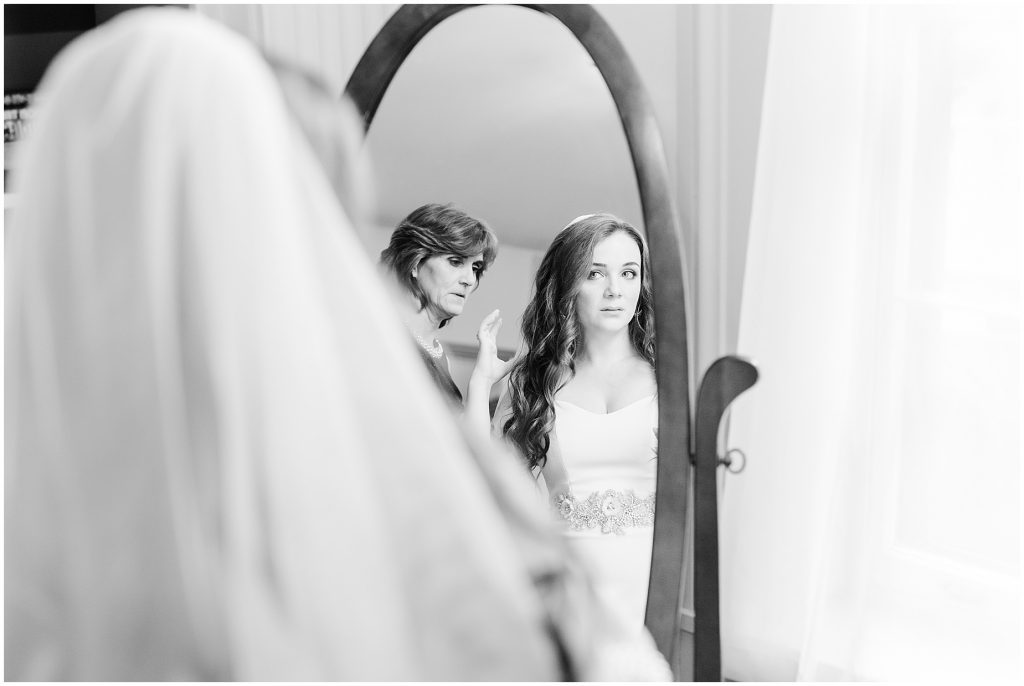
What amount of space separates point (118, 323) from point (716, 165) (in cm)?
72

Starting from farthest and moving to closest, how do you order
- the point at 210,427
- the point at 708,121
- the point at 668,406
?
the point at 708,121 < the point at 668,406 < the point at 210,427

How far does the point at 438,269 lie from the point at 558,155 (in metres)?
0.19

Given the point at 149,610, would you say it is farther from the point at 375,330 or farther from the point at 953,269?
the point at 953,269

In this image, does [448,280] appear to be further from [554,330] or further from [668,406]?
[668,406]

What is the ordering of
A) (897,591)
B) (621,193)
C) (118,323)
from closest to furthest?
(118,323)
(621,193)
(897,591)

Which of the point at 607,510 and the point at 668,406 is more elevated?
the point at 668,406

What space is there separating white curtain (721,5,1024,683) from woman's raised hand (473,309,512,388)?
1.01 feet

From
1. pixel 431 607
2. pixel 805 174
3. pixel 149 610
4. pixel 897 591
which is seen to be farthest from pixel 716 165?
pixel 149 610

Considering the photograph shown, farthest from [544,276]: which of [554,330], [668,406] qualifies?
[668,406]

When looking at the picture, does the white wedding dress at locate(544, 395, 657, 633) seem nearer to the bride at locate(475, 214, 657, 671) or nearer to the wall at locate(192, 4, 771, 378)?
the bride at locate(475, 214, 657, 671)

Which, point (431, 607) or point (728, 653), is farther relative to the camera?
point (728, 653)

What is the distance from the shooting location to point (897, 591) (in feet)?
3.18

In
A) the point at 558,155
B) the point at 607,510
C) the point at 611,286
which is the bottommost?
the point at 607,510

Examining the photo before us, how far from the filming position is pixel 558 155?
87cm
